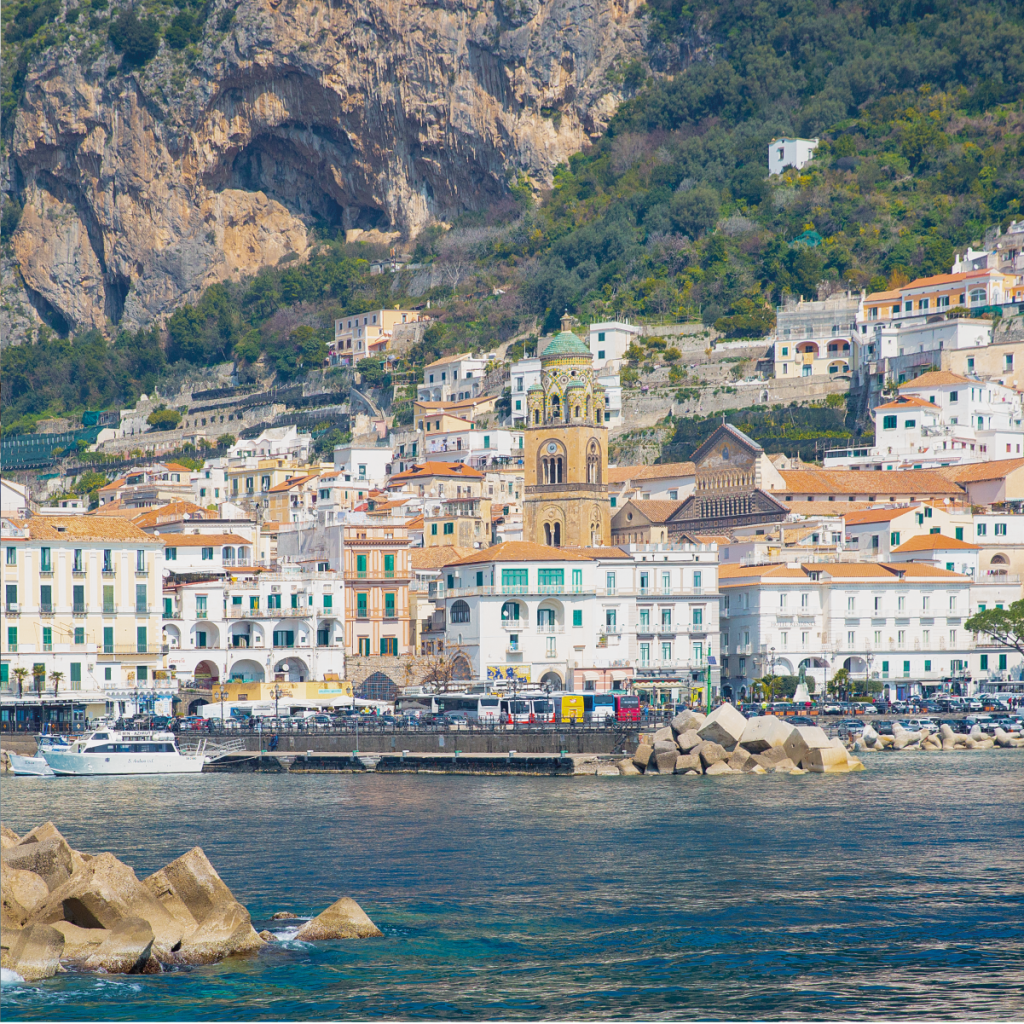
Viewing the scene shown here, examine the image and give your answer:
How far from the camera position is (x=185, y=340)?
16250cm

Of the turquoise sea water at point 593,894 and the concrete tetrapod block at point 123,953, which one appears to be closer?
the turquoise sea water at point 593,894

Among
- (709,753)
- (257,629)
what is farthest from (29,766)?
(709,753)

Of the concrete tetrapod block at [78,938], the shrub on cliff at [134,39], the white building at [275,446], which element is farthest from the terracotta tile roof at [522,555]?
the shrub on cliff at [134,39]

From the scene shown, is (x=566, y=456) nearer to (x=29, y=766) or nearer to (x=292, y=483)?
(x=292, y=483)

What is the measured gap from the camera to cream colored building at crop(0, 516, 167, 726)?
72.8 meters

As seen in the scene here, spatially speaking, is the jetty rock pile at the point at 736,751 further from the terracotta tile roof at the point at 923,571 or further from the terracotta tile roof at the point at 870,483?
the terracotta tile roof at the point at 870,483

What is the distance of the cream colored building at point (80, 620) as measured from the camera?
72.8 metres

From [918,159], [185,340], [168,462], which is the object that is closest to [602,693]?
[168,462]

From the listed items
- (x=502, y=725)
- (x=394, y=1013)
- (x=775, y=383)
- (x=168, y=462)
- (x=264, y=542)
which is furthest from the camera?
(x=168, y=462)

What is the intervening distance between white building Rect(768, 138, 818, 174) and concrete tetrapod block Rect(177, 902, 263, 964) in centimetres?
12960

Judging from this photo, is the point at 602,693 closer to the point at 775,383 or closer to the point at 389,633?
the point at 389,633

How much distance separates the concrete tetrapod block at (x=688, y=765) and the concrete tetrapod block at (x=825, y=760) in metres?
3.46

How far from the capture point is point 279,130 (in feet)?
543

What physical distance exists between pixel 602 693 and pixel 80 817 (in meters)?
31.2
